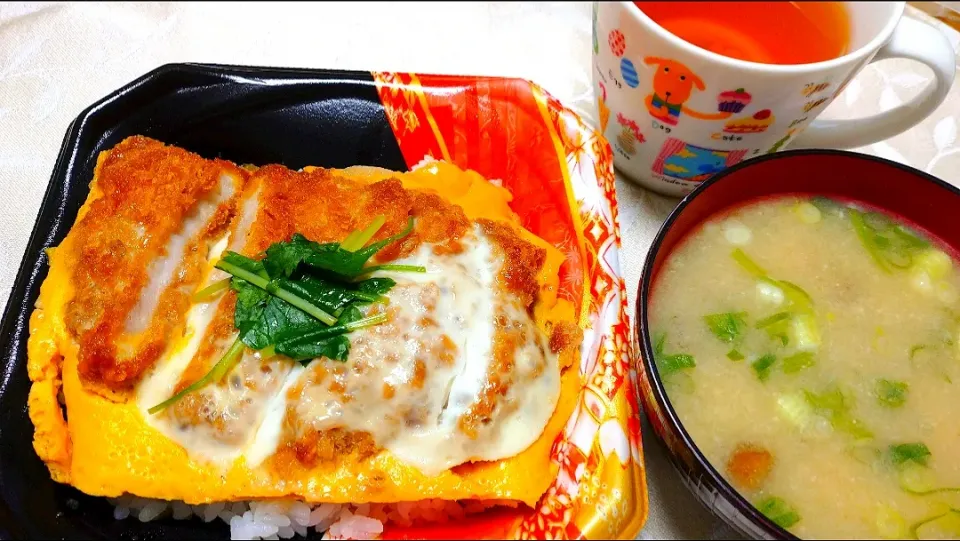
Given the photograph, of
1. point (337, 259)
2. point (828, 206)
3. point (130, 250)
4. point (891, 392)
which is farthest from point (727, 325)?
point (130, 250)

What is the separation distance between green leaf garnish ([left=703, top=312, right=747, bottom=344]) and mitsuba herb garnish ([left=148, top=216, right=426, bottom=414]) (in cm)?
63

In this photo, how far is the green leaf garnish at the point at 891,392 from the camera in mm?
1381

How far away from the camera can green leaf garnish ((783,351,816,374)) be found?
1.41 m

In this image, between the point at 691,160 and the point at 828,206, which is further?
the point at 691,160

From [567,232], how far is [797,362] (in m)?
0.63

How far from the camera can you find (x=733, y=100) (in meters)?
1.59

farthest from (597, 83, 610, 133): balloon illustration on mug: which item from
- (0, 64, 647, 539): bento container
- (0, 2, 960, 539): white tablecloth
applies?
(0, 2, 960, 539): white tablecloth

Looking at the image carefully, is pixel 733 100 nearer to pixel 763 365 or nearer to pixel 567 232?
pixel 567 232

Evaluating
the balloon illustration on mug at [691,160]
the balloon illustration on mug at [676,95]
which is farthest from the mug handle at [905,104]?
the balloon illustration on mug at [676,95]

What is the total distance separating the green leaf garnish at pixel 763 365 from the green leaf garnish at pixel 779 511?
0.24m

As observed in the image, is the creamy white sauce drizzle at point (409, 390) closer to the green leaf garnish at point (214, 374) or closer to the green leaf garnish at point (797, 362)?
the green leaf garnish at point (214, 374)

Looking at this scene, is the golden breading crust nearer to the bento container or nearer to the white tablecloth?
the bento container

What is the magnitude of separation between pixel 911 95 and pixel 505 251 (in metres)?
1.73

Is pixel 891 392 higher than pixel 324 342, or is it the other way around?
pixel 324 342
